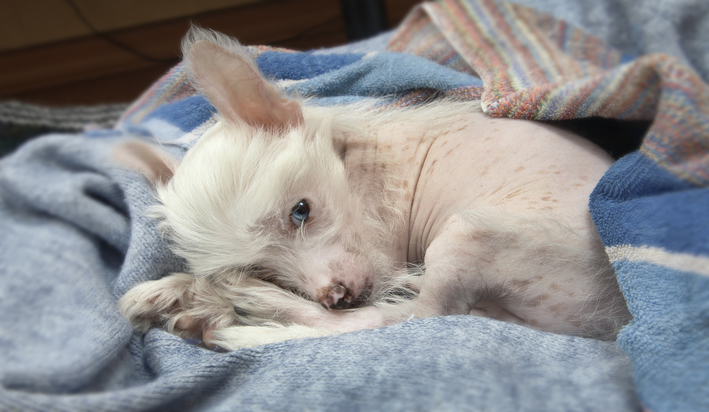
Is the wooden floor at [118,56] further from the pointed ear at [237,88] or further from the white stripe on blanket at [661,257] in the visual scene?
the white stripe on blanket at [661,257]

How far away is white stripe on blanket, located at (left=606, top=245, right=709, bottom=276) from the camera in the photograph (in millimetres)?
527

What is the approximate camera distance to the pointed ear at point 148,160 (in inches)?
37.5

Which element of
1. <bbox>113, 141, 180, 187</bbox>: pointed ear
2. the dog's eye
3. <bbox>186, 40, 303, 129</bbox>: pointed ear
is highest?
<bbox>186, 40, 303, 129</bbox>: pointed ear

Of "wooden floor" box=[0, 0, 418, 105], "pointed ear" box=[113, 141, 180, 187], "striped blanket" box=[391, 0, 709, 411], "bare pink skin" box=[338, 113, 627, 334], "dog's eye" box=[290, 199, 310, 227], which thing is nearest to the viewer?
"striped blanket" box=[391, 0, 709, 411]

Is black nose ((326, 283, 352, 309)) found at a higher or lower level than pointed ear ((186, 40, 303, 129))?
lower

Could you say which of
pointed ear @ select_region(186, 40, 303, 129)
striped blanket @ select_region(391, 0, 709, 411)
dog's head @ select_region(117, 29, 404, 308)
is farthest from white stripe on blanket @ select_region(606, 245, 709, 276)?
pointed ear @ select_region(186, 40, 303, 129)

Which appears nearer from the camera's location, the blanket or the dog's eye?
the blanket

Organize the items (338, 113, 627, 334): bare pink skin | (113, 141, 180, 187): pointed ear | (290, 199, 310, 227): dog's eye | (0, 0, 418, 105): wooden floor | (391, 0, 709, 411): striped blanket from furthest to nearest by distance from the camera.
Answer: (0, 0, 418, 105): wooden floor, (113, 141, 180, 187): pointed ear, (290, 199, 310, 227): dog's eye, (338, 113, 627, 334): bare pink skin, (391, 0, 709, 411): striped blanket

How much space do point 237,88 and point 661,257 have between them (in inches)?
28.2

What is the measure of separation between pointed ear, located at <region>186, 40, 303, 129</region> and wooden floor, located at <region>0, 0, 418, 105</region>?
1.07ft

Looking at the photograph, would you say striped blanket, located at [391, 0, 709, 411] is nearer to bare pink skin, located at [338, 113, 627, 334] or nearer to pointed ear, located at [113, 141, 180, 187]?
bare pink skin, located at [338, 113, 627, 334]

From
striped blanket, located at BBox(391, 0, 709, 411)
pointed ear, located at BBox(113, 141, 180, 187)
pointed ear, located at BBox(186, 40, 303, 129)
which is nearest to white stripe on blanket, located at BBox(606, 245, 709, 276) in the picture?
striped blanket, located at BBox(391, 0, 709, 411)

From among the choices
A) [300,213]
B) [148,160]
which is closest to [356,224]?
[300,213]

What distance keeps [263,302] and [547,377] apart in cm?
51
